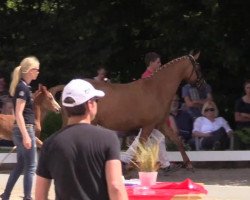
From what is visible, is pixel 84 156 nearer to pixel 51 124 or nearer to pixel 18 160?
pixel 18 160

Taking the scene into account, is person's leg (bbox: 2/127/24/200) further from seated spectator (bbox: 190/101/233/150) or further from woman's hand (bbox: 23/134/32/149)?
seated spectator (bbox: 190/101/233/150)

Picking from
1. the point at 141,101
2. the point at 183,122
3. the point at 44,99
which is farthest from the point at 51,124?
the point at 44,99

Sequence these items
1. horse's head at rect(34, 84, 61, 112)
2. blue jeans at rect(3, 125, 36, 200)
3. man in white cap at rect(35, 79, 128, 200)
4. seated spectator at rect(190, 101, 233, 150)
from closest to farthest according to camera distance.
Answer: man in white cap at rect(35, 79, 128, 200) < blue jeans at rect(3, 125, 36, 200) < horse's head at rect(34, 84, 61, 112) < seated spectator at rect(190, 101, 233, 150)

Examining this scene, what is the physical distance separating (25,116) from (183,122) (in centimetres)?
627

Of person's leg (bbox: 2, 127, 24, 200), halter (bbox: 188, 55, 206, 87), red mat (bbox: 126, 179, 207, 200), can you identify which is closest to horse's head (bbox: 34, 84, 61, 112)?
person's leg (bbox: 2, 127, 24, 200)

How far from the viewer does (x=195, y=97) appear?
15922mm

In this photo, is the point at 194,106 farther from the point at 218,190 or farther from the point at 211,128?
the point at 218,190

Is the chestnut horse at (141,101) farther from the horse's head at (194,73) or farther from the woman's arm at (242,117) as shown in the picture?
the woman's arm at (242,117)

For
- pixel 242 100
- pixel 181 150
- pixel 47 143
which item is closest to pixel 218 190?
pixel 181 150

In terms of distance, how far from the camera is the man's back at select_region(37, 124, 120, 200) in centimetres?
473

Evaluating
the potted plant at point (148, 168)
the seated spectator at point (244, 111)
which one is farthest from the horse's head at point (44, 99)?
the potted plant at point (148, 168)

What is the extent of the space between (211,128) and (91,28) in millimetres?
4646

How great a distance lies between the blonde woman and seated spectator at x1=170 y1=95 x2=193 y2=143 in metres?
6.01

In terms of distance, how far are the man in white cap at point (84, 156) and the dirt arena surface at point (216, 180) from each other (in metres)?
5.62
